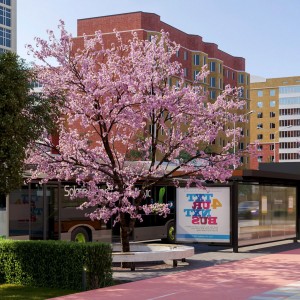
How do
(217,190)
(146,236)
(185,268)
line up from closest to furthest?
(185,268), (217,190), (146,236)

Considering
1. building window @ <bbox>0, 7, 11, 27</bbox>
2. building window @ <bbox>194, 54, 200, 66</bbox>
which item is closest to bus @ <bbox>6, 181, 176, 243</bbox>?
building window @ <bbox>194, 54, 200, 66</bbox>

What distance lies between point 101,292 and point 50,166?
581 cm

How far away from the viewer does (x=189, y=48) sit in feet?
318

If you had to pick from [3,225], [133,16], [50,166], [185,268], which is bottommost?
[185,268]

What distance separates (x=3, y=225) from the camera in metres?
18.9

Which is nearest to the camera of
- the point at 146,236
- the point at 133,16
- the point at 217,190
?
the point at 217,190

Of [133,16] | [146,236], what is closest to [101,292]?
→ [146,236]

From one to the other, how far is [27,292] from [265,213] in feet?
44.1

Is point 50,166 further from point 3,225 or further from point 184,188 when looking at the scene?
point 184,188

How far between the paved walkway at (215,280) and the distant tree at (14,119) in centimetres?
295

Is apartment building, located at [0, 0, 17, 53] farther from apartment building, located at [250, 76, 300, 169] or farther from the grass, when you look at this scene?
the grass

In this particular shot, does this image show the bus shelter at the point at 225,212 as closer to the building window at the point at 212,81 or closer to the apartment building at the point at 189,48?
the apartment building at the point at 189,48

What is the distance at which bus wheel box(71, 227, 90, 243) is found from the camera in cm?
2111

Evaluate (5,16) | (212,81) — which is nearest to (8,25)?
(5,16)
